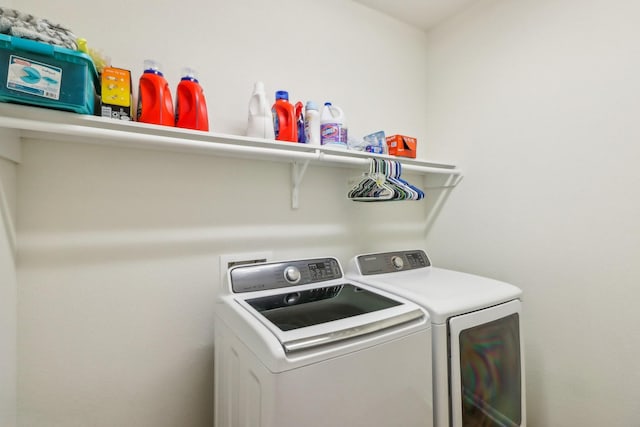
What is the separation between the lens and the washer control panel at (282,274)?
125 cm

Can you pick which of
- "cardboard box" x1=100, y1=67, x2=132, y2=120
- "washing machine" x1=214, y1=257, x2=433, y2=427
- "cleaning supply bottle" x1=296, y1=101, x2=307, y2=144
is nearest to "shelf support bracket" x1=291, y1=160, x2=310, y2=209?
"cleaning supply bottle" x1=296, y1=101, x2=307, y2=144

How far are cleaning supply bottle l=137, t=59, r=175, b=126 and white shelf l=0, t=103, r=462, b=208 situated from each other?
0.21ft

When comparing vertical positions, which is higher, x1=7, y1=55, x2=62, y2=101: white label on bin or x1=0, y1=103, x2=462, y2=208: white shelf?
x1=7, y1=55, x2=62, y2=101: white label on bin

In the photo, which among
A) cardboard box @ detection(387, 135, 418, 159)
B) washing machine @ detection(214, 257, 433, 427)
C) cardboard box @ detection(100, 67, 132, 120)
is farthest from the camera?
cardboard box @ detection(387, 135, 418, 159)

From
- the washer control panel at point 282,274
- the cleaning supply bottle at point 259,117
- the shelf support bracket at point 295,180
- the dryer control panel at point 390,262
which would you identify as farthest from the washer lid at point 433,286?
the cleaning supply bottle at point 259,117

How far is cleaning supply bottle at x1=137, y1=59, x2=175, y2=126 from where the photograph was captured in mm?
1100

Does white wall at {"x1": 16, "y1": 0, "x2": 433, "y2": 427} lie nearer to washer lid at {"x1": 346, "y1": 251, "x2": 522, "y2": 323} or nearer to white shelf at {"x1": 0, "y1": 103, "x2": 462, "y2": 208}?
white shelf at {"x1": 0, "y1": 103, "x2": 462, "y2": 208}

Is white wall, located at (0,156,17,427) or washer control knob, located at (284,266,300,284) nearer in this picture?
white wall, located at (0,156,17,427)

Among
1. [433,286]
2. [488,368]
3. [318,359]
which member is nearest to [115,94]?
[318,359]

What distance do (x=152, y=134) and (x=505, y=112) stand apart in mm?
1922

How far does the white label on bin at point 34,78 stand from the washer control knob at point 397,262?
163 centimetres

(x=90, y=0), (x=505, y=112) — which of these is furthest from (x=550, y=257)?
(x=90, y=0)

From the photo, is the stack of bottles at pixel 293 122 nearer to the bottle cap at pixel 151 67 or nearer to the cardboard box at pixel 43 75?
the bottle cap at pixel 151 67

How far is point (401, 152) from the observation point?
5.76 ft
